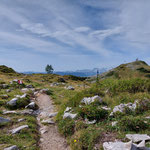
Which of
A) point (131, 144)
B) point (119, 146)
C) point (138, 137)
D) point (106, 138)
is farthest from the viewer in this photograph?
point (106, 138)

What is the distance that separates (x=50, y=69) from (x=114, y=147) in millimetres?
133577

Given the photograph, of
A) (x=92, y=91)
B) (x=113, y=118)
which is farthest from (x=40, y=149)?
(x=92, y=91)

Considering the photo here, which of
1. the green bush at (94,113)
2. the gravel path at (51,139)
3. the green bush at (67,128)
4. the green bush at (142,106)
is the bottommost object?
the gravel path at (51,139)

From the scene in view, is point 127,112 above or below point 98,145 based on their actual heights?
above

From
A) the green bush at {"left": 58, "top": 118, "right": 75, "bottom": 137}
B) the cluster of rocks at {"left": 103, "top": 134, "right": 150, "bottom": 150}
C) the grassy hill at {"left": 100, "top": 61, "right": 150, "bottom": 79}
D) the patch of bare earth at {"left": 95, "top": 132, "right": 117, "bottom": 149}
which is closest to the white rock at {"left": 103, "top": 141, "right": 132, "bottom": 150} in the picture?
the cluster of rocks at {"left": 103, "top": 134, "right": 150, "bottom": 150}

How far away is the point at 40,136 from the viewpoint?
557 centimetres

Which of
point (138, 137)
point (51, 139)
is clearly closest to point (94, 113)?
point (138, 137)

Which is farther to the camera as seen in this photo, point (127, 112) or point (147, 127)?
point (127, 112)

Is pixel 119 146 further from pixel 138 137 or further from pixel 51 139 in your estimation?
pixel 51 139

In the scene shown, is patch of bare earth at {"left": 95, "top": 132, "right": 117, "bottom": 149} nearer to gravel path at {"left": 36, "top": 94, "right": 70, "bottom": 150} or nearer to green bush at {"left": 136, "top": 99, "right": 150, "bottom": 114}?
gravel path at {"left": 36, "top": 94, "right": 70, "bottom": 150}

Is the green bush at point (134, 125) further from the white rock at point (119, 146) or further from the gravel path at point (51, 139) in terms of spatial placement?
the gravel path at point (51, 139)

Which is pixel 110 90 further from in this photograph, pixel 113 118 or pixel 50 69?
pixel 50 69

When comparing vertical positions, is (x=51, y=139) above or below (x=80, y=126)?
below

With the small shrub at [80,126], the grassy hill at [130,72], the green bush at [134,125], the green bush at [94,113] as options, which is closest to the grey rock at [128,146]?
the green bush at [134,125]
